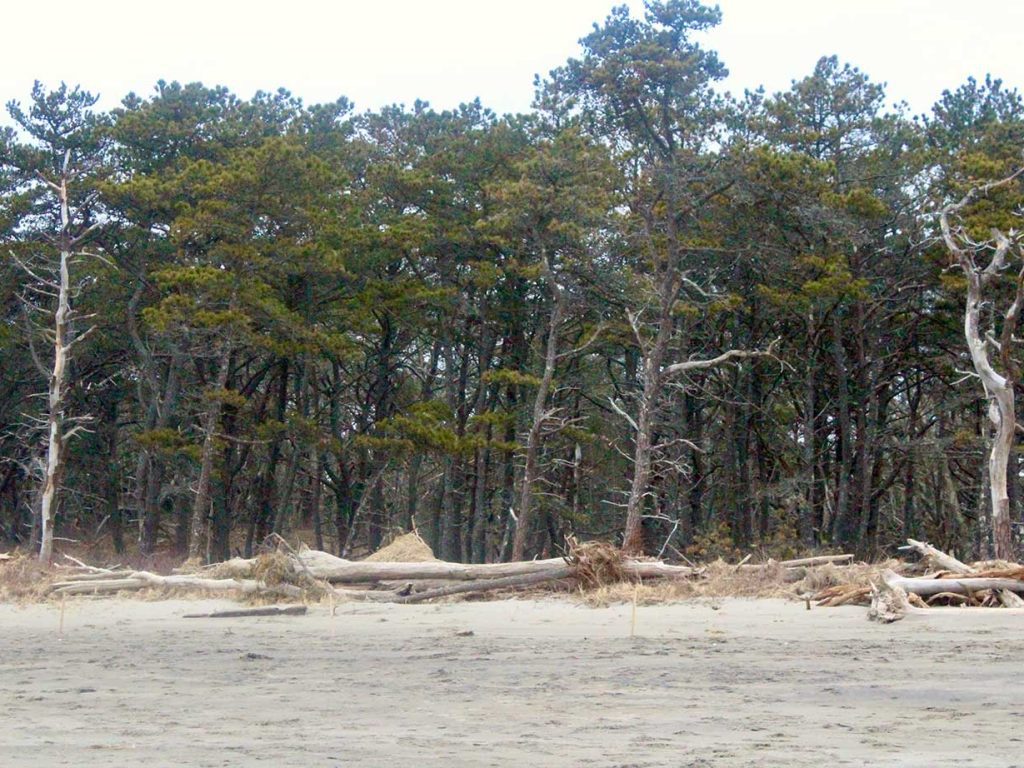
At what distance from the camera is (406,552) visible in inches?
779

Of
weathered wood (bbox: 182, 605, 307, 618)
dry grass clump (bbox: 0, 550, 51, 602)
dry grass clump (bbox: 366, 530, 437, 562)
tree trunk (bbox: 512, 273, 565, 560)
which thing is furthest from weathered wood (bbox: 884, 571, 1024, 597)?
tree trunk (bbox: 512, 273, 565, 560)

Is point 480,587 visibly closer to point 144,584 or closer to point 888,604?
point 144,584

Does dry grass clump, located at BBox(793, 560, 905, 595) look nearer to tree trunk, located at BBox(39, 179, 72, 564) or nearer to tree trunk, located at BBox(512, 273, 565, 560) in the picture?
tree trunk, located at BBox(512, 273, 565, 560)

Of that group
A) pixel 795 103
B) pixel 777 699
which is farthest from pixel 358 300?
pixel 777 699

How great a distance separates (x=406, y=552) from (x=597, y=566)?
386cm

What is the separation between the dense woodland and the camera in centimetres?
3033

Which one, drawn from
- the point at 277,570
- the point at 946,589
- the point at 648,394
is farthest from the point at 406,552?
the point at 648,394

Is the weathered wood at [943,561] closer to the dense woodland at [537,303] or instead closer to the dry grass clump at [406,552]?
the dry grass clump at [406,552]

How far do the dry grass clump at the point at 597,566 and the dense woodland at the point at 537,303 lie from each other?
11502 millimetres

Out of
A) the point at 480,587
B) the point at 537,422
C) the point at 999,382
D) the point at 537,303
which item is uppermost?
the point at 537,303

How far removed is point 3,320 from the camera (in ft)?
121

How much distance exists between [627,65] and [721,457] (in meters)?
14.8

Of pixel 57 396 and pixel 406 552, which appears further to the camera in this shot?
pixel 57 396

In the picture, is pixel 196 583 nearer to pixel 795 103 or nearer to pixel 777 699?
pixel 777 699
